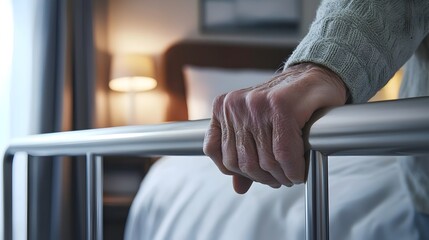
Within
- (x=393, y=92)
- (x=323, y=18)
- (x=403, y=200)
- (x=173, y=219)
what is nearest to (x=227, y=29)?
(x=393, y=92)

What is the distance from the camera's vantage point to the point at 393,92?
2865 millimetres

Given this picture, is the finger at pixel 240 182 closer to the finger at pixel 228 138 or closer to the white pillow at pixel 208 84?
the finger at pixel 228 138

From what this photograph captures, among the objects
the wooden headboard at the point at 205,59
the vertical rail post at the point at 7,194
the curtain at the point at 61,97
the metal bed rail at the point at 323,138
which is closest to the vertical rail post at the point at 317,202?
the metal bed rail at the point at 323,138

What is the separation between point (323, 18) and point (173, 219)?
804 millimetres

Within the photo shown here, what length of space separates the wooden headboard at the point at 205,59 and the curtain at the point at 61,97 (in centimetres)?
40

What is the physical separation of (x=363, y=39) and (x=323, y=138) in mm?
202

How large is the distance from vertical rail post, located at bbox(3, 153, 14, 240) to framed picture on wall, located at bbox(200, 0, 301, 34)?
80.3 inches

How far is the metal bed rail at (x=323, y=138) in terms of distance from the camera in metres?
0.44

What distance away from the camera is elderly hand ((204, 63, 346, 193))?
0.53 metres

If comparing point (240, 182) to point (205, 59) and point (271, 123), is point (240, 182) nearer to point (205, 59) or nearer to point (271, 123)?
point (271, 123)

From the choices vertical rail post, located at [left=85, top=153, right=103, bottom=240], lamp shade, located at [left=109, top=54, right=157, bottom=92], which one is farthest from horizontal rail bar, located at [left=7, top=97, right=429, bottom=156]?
lamp shade, located at [left=109, top=54, right=157, bottom=92]

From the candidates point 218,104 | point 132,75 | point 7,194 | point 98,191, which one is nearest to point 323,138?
point 218,104

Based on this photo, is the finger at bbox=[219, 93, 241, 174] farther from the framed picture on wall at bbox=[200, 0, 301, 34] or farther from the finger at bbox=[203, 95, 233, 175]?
the framed picture on wall at bbox=[200, 0, 301, 34]

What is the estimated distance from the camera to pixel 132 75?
9.58 feet
